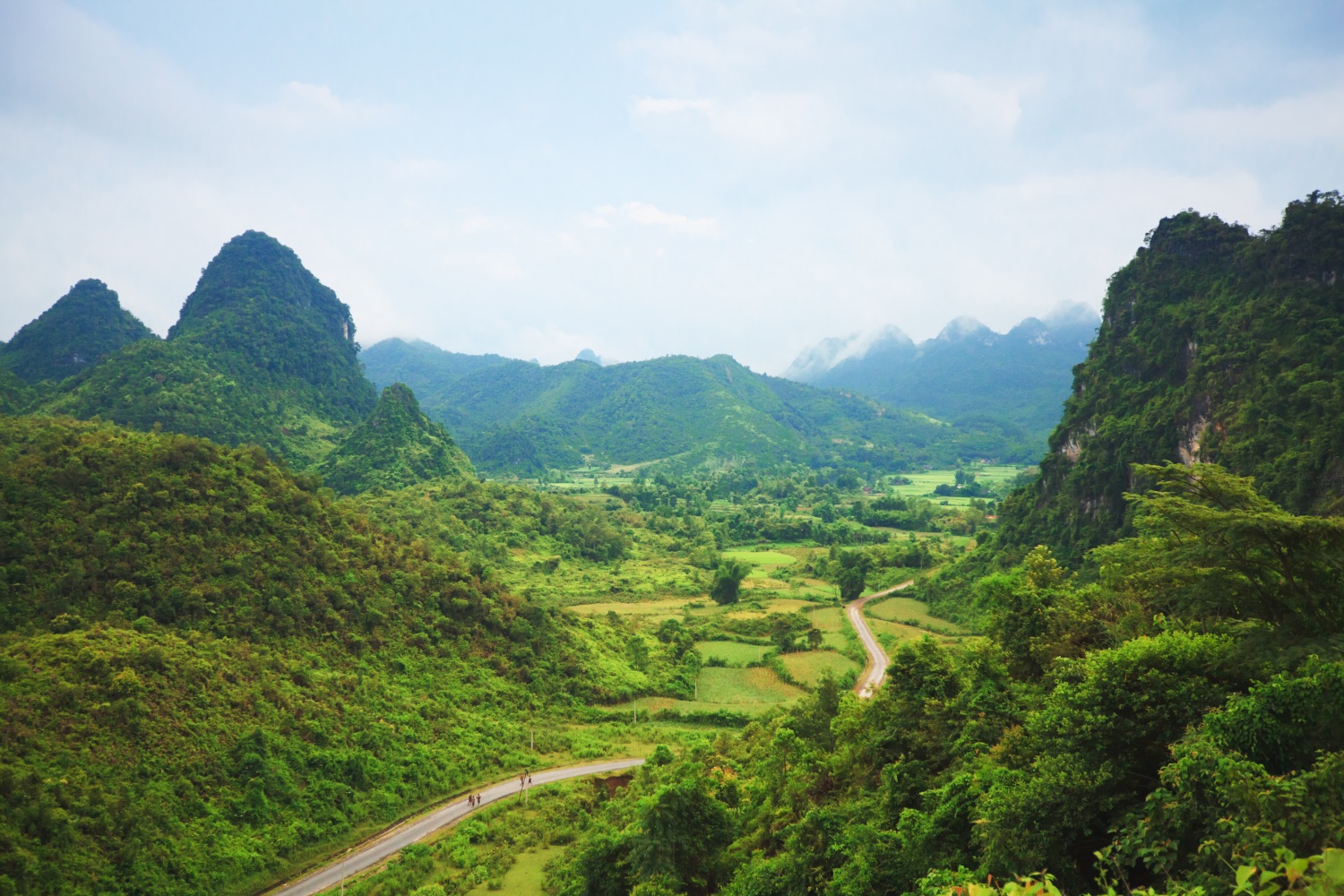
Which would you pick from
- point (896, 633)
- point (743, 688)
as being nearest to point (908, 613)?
point (896, 633)

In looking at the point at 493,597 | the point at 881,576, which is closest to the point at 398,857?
the point at 493,597

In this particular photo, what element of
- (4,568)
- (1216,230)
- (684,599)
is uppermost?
(1216,230)

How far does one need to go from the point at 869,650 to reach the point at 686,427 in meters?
124

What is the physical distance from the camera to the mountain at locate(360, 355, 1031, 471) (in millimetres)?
152625

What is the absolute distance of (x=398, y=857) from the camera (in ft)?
75.8

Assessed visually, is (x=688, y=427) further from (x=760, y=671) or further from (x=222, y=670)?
(x=222, y=670)

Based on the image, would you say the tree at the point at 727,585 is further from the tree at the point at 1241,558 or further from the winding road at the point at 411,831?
the tree at the point at 1241,558

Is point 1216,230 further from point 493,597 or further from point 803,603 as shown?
point 493,597

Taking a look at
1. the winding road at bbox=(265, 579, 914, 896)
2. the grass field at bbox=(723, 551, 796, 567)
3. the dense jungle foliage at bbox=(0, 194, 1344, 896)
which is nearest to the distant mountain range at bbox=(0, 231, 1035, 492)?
the dense jungle foliage at bbox=(0, 194, 1344, 896)

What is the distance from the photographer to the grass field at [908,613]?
4606cm

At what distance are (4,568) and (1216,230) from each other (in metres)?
69.0

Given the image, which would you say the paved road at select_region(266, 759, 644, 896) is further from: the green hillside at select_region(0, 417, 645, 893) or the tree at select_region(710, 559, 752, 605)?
the tree at select_region(710, 559, 752, 605)

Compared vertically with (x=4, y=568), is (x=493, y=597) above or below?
below

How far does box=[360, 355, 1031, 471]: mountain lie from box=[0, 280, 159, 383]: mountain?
204 ft
